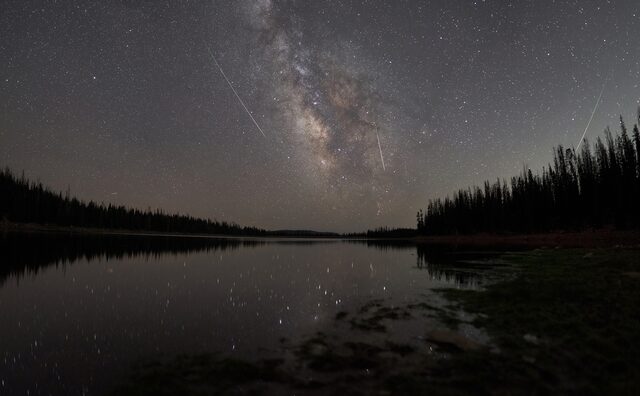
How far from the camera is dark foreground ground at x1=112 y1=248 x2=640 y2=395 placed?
24.0 ft

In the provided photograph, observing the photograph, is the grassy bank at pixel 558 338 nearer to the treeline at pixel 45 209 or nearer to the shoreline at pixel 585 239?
the shoreline at pixel 585 239

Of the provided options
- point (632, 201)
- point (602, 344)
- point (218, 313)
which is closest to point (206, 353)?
point (218, 313)

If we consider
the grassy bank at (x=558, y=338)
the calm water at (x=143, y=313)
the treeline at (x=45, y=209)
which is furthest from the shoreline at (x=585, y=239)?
the treeline at (x=45, y=209)

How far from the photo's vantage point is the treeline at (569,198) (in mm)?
72781

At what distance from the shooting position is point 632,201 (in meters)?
67.9

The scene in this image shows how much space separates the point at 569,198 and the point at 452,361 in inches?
4157

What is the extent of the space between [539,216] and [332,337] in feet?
363

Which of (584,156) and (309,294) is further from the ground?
(584,156)

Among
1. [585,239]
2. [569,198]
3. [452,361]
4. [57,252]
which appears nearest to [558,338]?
[452,361]

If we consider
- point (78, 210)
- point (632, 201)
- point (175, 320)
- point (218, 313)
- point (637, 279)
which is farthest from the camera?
point (78, 210)

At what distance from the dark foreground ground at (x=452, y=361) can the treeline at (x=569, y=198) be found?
72.7 metres

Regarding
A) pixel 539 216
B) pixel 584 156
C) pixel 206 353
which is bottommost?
pixel 206 353

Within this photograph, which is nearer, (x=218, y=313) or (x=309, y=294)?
(x=218, y=313)

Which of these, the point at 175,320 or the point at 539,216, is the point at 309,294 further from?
the point at 539,216
